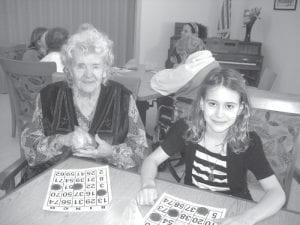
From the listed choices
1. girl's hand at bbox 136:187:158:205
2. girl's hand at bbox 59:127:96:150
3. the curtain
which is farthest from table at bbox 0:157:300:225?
the curtain

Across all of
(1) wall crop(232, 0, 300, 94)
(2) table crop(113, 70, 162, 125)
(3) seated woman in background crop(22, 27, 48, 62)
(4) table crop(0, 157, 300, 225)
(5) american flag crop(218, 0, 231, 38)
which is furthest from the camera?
(5) american flag crop(218, 0, 231, 38)

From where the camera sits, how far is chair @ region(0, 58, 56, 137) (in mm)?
2584

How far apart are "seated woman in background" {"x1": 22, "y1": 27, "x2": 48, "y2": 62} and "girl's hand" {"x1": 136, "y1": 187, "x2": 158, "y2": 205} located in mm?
2600

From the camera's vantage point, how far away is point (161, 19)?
18.5ft

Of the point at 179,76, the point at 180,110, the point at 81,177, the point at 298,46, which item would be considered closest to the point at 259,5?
the point at 298,46

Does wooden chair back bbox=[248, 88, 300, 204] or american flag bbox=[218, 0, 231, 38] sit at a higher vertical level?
american flag bbox=[218, 0, 231, 38]

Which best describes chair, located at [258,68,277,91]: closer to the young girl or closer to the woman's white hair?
the young girl

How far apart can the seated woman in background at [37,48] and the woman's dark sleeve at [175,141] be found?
2.30 m

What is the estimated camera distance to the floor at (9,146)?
2.59 metres

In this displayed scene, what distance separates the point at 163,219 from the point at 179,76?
179 centimetres

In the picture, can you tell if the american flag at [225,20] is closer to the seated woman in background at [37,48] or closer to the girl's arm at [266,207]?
the seated woman in background at [37,48]

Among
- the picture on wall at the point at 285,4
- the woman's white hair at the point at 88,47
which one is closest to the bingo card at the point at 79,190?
the woman's white hair at the point at 88,47

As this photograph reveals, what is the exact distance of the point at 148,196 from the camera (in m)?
1.11

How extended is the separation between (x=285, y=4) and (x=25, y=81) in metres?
3.27
